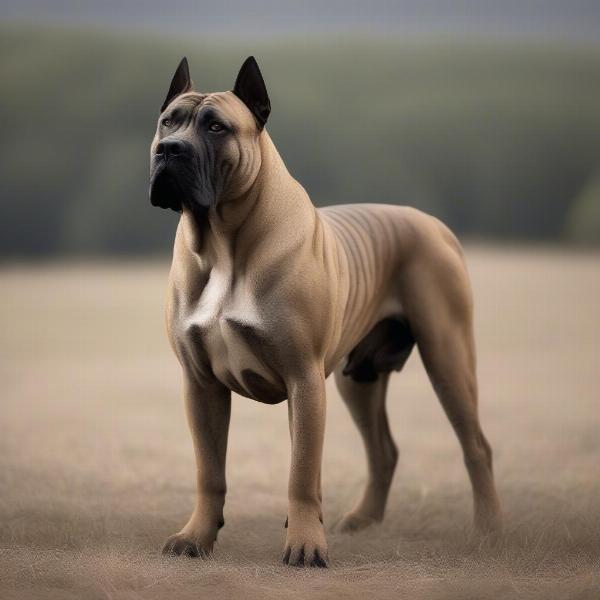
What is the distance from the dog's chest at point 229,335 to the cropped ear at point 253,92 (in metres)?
0.55

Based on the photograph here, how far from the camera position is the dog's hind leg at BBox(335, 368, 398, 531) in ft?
16.6

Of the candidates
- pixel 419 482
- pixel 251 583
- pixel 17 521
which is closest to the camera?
pixel 251 583

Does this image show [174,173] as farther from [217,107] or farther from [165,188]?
[217,107]

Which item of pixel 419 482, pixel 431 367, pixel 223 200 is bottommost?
pixel 419 482

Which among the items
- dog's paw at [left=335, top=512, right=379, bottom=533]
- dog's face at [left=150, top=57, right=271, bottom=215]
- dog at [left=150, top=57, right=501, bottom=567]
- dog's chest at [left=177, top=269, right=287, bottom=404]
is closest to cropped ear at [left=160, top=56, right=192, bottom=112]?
dog at [left=150, top=57, right=501, bottom=567]

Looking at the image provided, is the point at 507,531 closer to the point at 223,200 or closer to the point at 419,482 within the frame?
the point at 419,482

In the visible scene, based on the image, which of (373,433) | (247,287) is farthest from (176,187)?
(373,433)

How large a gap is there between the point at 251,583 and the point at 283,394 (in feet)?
2.40

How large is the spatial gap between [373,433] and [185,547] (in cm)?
132

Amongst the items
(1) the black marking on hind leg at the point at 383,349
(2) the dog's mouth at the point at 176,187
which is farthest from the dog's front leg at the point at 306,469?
(1) the black marking on hind leg at the point at 383,349

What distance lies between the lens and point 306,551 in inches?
151

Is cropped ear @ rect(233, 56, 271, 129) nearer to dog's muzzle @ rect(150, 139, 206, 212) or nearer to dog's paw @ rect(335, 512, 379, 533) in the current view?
dog's muzzle @ rect(150, 139, 206, 212)

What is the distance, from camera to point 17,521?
14.9 feet

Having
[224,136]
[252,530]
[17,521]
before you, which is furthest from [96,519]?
[224,136]
